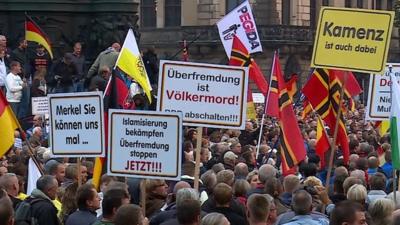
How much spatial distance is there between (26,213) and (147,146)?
1.15m

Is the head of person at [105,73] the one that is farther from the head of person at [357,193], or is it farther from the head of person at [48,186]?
the head of person at [357,193]

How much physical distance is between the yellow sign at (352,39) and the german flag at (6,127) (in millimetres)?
3356

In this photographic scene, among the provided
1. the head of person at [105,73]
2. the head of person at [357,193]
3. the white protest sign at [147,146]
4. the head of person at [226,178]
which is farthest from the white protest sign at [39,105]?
the head of person at [357,193]

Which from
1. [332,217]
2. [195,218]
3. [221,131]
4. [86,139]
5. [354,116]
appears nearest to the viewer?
[332,217]

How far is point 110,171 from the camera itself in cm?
1250

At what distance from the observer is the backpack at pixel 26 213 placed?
40.2ft

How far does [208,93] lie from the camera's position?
13.4m

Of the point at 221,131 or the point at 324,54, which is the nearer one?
the point at 324,54

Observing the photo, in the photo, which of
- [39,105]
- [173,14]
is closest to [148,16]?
[173,14]

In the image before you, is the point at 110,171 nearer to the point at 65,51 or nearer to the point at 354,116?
the point at 65,51

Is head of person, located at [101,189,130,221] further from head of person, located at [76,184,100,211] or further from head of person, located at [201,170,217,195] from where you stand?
head of person, located at [201,170,217,195]

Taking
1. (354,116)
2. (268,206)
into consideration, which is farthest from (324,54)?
(354,116)

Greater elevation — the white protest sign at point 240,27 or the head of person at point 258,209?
the white protest sign at point 240,27

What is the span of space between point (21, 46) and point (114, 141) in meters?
Answer: 11.9
